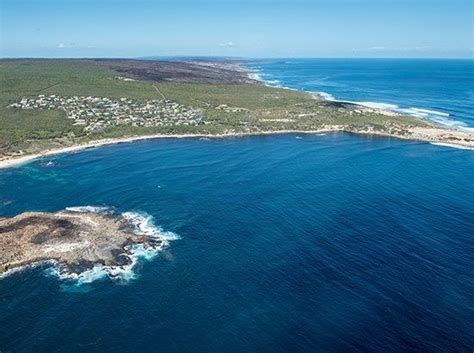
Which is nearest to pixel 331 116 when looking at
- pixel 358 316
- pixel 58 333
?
pixel 358 316

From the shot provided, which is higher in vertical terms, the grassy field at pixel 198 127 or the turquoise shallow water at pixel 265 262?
the grassy field at pixel 198 127

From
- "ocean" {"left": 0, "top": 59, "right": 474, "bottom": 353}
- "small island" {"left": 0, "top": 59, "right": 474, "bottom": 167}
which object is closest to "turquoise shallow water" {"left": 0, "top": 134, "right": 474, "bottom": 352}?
"ocean" {"left": 0, "top": 59, "right": 474, "bottom": 353}

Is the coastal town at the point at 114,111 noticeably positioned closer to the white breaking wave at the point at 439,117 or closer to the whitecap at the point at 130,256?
the whitecap at the point at 130,256

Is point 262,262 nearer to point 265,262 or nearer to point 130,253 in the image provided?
point 265,262

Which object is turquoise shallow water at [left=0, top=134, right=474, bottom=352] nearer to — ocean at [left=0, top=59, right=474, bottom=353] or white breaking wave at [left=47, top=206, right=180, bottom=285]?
ocean at [left=0, top=59, right=474, bottom=353]

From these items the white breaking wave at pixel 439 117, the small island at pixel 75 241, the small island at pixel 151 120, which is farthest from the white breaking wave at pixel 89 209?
the white breaking wave at pixel 439 117
